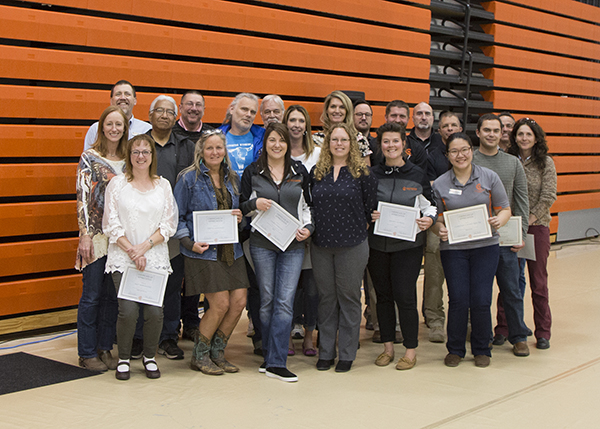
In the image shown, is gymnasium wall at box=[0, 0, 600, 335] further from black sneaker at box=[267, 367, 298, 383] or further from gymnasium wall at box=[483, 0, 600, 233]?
black sneaker at box=[267, 367, 298, 383]

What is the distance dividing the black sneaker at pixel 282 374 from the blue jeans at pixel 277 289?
24mm

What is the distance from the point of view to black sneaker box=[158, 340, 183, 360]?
4.08 meters

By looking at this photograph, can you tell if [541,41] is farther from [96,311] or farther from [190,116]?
[96,311]

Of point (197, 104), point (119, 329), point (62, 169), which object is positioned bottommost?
point (119, 329)

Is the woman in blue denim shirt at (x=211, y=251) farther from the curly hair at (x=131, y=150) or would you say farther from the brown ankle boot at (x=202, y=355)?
the curly hair at (x=131, y=150)

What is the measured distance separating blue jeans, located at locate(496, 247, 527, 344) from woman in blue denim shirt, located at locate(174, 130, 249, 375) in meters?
1.80

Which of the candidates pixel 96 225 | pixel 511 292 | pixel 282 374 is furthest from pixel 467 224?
pixel 96 225

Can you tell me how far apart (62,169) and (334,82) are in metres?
2.94

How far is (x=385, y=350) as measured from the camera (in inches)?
161

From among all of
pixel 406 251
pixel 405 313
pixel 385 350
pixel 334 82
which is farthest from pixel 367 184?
pixel 334 82

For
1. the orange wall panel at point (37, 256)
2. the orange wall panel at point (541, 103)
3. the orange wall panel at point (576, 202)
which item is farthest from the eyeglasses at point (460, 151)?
the orange wall panel at point (576, 202)

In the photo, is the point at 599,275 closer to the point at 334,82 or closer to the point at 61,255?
the point at 334,82

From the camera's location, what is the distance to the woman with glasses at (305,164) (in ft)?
12.9

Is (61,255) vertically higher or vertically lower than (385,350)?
higher
